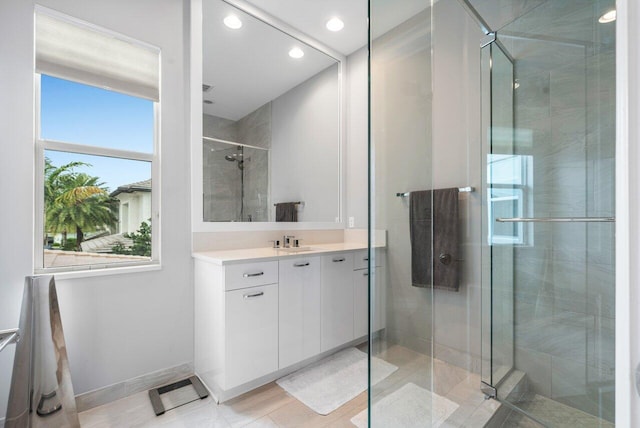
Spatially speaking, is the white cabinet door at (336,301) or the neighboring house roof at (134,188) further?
the white cabinet door at (336,301)

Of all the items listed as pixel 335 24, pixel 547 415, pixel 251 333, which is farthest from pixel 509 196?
pixel 335 24

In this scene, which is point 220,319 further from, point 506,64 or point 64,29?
point 506,64

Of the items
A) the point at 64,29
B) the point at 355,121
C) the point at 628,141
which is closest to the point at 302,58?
the point at 355,121

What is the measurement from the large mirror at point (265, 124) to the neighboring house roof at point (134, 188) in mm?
362

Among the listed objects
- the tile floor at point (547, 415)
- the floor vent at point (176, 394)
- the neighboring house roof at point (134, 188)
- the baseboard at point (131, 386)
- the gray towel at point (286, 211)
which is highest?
the neighboring house roof at point (134, 188)

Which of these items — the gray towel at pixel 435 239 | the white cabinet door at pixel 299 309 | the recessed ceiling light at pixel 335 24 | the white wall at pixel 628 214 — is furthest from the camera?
the recessed ceiling light at pixel 335 24

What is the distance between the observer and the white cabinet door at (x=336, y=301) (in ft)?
7.14

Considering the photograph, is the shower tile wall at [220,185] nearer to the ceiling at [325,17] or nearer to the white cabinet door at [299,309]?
the white cabinet door at [299,309]

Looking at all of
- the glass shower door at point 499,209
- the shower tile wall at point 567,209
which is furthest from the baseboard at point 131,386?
the shower tile wall at point 567,209

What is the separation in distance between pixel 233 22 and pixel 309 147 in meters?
1.14

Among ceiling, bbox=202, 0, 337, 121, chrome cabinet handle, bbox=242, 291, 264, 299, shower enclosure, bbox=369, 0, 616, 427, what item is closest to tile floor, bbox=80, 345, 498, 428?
shower enclosure, bbox=369, 0, 616, 427

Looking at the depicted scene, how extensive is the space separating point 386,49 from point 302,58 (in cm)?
152

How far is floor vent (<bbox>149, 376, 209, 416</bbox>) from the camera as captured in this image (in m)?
1.68

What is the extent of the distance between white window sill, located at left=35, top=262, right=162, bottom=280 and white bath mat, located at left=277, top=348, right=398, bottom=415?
114 cm
